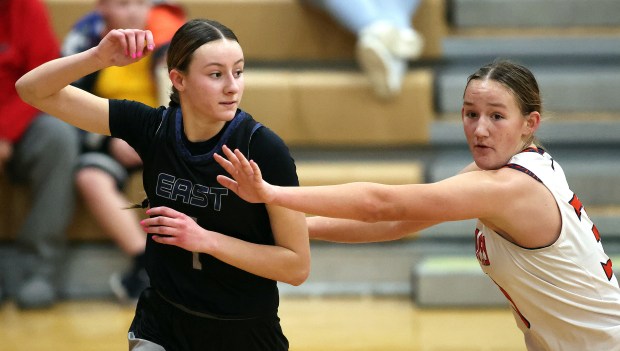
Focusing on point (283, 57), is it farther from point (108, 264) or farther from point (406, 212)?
point (406, 212)

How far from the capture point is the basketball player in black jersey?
104 inches

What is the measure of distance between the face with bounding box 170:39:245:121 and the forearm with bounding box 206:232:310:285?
0.34 m

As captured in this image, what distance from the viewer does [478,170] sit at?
2.71 meters

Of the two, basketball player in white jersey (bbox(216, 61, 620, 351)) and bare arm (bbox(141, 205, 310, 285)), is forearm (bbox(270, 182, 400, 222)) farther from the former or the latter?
bare arm (bbox(141, 205, 310, 285))

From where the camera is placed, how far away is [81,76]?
281 cm

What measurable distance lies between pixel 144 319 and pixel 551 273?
1.12 meters

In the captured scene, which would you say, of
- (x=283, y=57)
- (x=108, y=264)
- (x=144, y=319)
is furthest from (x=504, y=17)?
(x=144, y=319)

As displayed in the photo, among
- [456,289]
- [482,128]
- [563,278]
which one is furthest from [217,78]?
[456,289]

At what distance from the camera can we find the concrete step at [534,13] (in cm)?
589

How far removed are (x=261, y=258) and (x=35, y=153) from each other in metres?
2.92

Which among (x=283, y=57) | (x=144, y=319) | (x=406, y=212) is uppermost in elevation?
(x=283, y=57)

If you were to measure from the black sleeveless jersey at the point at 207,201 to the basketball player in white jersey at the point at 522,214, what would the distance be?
247 mm

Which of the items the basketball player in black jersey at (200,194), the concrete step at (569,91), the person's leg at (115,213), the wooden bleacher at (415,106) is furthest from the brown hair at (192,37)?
the concrete step at (569,91)

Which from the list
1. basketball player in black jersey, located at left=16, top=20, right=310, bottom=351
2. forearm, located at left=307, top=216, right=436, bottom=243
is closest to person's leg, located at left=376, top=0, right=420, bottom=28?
forearm, located at left=307, top=216, right=436, bottom=243
